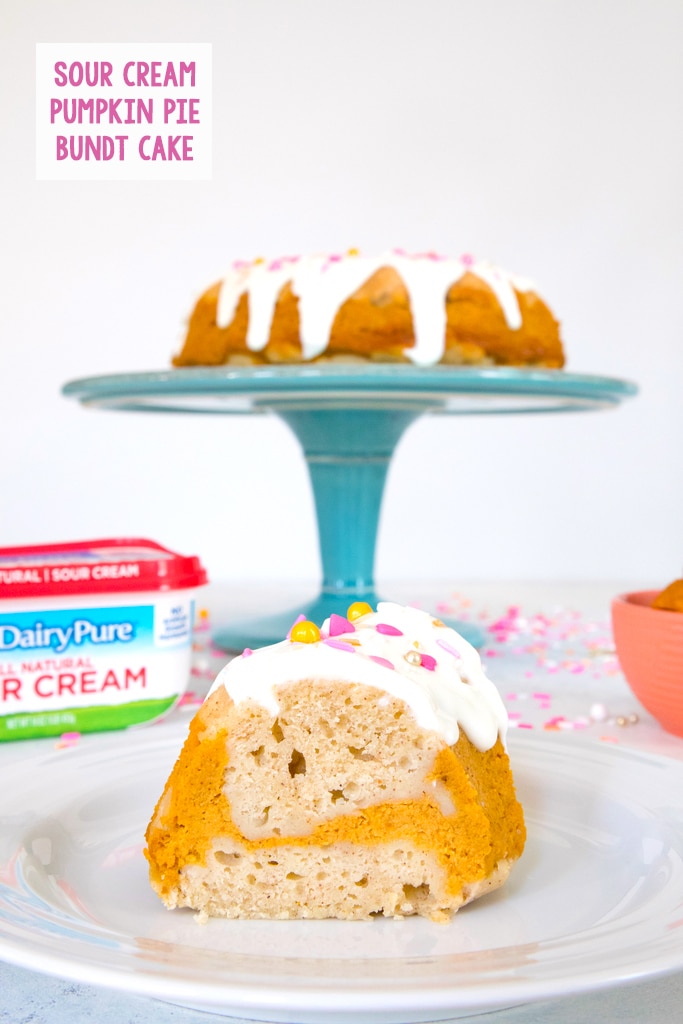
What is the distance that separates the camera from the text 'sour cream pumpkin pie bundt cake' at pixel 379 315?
1.55m

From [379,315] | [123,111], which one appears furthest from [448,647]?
[123,111]

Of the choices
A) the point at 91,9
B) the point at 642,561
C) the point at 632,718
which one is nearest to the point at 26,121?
the point at 91,9

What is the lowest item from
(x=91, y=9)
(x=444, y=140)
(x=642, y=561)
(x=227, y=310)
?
(x=642, y=561)

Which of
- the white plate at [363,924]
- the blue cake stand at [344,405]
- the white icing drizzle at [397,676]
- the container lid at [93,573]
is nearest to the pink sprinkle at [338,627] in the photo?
the white icing drizzle at [397,676]

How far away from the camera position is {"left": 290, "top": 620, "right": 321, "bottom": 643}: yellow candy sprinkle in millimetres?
767

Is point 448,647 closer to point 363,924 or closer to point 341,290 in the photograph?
point 363,924

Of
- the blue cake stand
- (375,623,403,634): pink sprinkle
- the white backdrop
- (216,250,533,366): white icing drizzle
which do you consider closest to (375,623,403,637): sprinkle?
(375,623,403,634): pink sprinkle

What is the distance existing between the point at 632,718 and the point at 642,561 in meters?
1.72

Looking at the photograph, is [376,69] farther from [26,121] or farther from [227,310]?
[227,310]

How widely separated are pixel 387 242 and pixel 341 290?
4.14 ft

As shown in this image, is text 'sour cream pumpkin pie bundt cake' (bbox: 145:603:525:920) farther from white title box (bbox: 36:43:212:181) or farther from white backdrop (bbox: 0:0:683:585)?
white backdrop (bbox: 0:0:683:585)

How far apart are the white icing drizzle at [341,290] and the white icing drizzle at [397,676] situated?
74 centimetres

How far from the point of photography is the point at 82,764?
896 mm

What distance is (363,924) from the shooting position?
2.35ft
